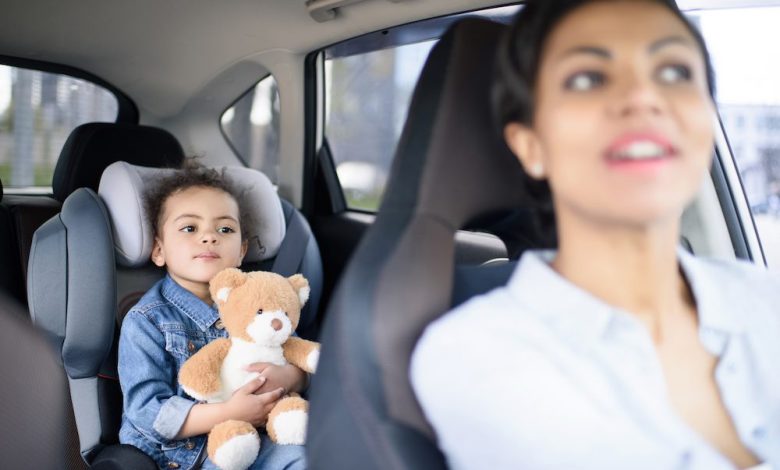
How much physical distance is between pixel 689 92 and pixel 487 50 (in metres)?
0.29

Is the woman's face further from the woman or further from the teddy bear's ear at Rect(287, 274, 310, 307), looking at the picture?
the teddy bear's ear at Rect(287, 274, 310, 307)

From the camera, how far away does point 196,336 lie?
197 cm

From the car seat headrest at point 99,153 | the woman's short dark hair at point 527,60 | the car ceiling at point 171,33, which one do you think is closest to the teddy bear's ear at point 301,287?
the car seat headrest at point 99,153

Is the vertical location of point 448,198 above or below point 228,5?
below

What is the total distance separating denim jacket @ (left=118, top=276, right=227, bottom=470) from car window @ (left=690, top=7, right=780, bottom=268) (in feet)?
4.43

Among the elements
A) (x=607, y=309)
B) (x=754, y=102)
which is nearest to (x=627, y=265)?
(x=607, y=309)

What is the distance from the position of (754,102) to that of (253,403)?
1.33 m

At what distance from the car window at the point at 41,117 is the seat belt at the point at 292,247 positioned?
115 centimetres

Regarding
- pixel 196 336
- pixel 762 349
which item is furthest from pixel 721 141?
pixel 196 336

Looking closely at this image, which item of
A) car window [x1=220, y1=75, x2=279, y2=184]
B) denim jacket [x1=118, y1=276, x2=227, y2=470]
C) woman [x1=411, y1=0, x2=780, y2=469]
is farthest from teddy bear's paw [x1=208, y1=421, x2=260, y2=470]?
car window [x1=220, y1=75, x2=279, y2=184]

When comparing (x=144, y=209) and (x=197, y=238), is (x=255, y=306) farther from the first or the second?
(x=144, y=209)

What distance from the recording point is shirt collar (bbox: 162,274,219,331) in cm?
198

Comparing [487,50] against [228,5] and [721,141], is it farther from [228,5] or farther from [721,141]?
[228,5]

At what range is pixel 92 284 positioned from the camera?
1.90m
